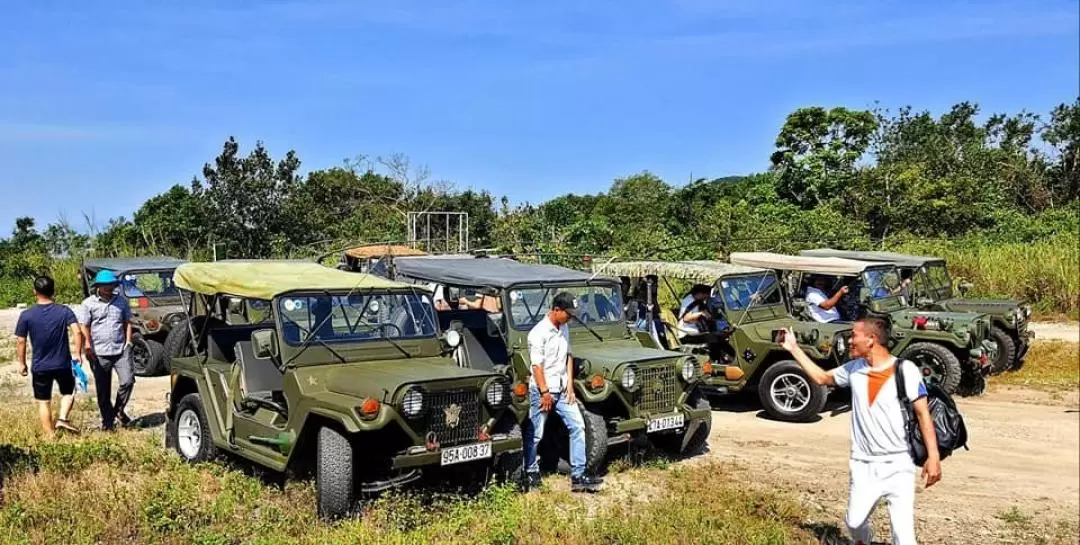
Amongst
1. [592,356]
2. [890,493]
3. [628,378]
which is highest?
[592,356]

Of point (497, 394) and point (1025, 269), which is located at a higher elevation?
point (1025, 269)

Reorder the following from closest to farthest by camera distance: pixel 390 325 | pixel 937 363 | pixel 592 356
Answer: pixel 390 325 < pixel 592 356 < pixel 937 363

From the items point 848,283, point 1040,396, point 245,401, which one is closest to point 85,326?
point 245,401

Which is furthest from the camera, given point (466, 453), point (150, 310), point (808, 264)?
point (150, 310)

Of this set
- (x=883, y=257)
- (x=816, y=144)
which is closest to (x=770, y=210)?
(x=816, y=144)

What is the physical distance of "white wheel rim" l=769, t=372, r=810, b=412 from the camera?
10086 mm

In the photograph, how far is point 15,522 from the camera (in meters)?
6.15

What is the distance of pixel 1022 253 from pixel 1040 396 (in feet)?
6.57

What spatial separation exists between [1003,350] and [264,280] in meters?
9.85

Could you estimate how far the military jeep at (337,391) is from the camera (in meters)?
6.26

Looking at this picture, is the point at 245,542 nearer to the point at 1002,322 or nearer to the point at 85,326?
the point at 85,326

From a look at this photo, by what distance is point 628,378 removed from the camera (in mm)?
7793

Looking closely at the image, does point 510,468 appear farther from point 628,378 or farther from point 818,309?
point 818,309

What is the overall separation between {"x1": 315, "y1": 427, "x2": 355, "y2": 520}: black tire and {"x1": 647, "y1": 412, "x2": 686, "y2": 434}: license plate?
2.82 metres
